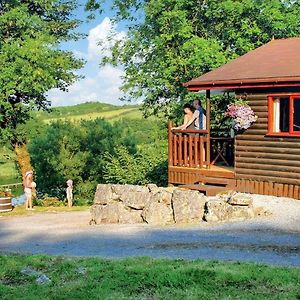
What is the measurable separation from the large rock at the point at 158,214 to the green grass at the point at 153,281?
4.90m

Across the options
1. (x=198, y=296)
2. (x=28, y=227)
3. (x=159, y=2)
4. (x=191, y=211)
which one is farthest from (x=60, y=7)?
(x=198, y=296)

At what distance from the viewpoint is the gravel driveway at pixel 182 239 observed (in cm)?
1010

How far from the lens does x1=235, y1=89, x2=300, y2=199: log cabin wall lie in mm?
15680

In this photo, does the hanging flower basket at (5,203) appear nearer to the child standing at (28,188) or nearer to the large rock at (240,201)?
the child standing at (28,188)

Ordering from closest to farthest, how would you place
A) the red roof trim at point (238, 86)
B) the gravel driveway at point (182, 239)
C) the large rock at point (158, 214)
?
the gravel driveway at point (182, 239) → the large rock at point (158, 214) → the red roof trim at point (238, 86)

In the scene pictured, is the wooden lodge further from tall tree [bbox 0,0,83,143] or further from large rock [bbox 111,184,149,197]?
tall tree [bbox 0,0,83,143]

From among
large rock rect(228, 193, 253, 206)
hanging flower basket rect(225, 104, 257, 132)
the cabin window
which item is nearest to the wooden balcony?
hanging flower basket rect(225, 104, 257, 132)

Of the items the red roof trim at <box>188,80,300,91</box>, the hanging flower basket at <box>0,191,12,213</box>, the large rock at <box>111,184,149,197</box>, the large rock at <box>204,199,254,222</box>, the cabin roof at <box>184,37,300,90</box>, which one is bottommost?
the hanging flower basket at <box>0,191,12,213</box>

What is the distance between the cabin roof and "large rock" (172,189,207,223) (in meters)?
3.88

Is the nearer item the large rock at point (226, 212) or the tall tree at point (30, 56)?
the large rock at point (226, 212)

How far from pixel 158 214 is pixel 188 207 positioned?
2.66 feet

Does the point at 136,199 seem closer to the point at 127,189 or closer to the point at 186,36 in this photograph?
the point at 127,189

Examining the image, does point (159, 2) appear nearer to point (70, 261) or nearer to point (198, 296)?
point (70, 261)

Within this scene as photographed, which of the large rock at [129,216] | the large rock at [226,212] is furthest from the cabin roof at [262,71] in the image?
the large rock at [129,216]
